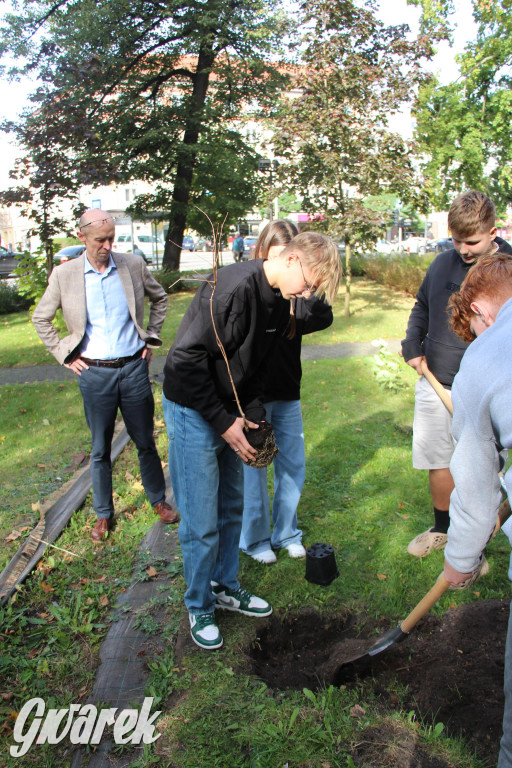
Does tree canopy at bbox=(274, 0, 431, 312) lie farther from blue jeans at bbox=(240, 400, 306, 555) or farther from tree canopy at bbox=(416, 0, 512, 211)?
blue jeans at bbox=(240, 400, 306, 555)

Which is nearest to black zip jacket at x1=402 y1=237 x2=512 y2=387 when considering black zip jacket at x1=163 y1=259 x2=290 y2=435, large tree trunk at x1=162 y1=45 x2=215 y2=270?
black zip jacket at x1=163 y1=259 x2=290 y2=435

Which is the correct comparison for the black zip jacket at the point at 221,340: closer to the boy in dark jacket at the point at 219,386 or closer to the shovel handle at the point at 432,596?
the boy in dark jacket at the point at 219,386

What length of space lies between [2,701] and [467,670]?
7.06 feet

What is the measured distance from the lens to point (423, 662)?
2.88 meters

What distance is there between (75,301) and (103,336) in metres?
0.29

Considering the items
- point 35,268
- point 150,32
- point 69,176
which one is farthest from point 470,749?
point 150,32

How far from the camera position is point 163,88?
21797 millimetres

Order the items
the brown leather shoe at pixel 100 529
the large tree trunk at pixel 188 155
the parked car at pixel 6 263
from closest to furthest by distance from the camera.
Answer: the brown leather shoe at pixel 100 529 → the large tree trunk at pixel 188 155 → the parked car at pixel 6 263

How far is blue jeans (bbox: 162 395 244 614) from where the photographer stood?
9.36 feet

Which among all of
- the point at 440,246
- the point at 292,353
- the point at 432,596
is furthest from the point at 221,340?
the point at 440,246

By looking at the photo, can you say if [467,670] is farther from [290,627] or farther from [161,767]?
[161,767]

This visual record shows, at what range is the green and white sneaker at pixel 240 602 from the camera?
10.8 ft

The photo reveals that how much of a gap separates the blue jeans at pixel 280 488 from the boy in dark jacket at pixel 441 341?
746 mm

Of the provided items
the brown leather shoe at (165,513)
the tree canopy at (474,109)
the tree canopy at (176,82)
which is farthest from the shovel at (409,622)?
the tree canopy at (176,82)
